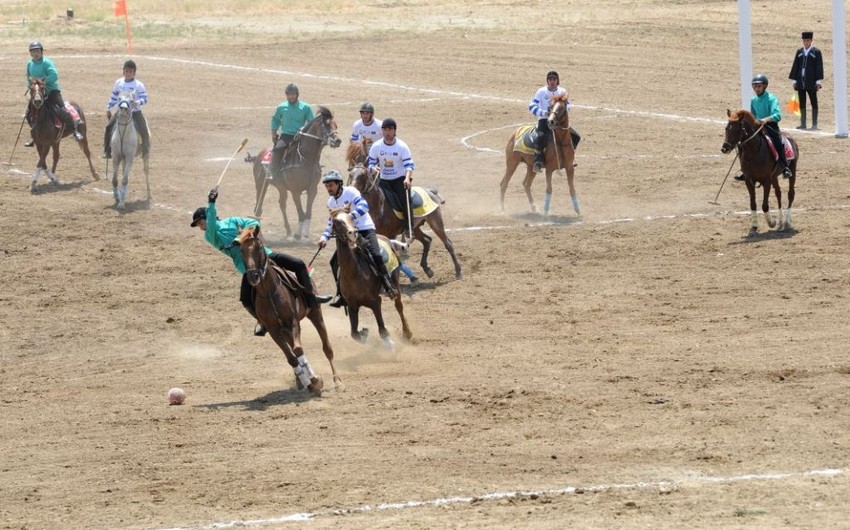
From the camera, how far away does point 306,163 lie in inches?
1032

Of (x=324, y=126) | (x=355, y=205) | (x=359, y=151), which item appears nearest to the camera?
(x=355, y=205)

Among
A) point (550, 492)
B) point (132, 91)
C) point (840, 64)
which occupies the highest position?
point (132, 91)

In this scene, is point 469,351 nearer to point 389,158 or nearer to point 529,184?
point 389,158

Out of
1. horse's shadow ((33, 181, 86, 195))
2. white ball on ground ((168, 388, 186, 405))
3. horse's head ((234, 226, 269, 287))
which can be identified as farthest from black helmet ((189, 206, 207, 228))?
horse's shadow ((33, 181, 86, 195))

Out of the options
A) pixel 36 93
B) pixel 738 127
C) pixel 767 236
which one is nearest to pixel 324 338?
pixel 738 127

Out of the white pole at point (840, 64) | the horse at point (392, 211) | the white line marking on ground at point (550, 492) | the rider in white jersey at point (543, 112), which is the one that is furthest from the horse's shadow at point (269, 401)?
the white pole at point (840, 64)

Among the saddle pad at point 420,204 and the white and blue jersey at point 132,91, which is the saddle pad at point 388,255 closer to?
the saddle pad at point 420,204

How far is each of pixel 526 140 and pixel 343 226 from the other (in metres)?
10.7

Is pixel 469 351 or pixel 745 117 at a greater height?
pixel 745 117

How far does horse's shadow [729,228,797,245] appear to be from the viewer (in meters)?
24.4

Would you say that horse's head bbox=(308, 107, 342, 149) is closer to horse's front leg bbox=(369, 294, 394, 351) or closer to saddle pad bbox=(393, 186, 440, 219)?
saddle pad bbox=(393, 186, 440, 219)

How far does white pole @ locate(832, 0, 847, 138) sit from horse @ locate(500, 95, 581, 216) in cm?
838

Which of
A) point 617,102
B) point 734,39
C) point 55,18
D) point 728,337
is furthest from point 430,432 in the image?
point 55,18

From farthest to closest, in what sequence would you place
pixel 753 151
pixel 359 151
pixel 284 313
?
pixel 359 151 < pixel 753 151 < pixel 284 313
